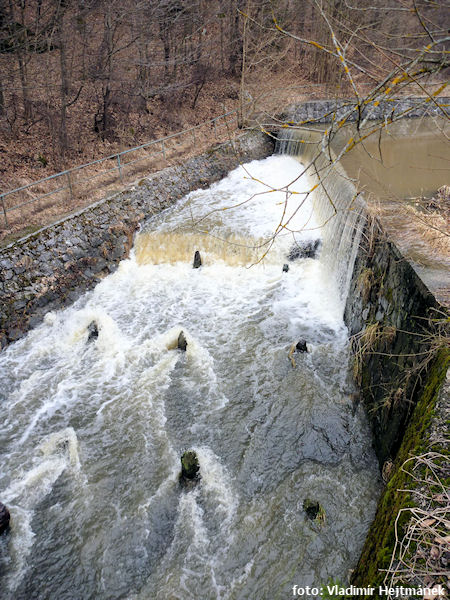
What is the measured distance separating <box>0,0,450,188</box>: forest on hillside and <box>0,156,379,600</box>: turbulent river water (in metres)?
5.34

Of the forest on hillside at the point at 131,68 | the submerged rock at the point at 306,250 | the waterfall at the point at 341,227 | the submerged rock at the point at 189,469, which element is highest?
the forest on hillside at the point at 131,68

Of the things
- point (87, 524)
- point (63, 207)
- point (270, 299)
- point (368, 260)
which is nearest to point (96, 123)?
point (63, 207)

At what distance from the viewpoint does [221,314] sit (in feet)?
33.1

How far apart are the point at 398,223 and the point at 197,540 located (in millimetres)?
6545

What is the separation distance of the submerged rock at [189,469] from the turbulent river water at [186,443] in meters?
0.15

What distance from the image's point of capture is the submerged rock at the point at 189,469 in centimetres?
624

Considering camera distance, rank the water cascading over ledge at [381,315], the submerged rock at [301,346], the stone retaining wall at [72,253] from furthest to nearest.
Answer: the stone retaining wall at [72,253]
the submerged rock at [301,346]
the water cascading over ledge at [381,315]

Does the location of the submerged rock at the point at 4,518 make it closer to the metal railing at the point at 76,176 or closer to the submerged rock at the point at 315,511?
the submerged rock at the point at 315,511

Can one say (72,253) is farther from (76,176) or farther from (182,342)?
(182,342)

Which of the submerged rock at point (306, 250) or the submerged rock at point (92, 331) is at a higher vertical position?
the submerged rock at point (306, 250)

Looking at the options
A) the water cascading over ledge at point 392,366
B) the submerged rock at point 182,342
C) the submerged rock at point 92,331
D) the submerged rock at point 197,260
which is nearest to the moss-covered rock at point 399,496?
the water cascading over ledge at point 392,366

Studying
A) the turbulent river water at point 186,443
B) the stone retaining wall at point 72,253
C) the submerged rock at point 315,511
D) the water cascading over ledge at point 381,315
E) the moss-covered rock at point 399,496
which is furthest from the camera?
the stone retaining wall at point 72,253

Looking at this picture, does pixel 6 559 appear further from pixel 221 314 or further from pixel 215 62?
pixel 215 62

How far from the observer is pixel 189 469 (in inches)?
246
